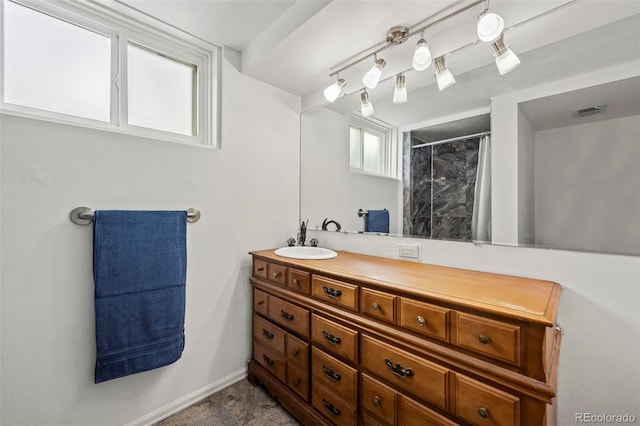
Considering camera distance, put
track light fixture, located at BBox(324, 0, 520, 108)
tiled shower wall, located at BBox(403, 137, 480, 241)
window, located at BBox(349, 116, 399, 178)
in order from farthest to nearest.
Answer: window, located at BBox(349, 116, 399, 178), tiled shower wall, located at BBox(403, 137, 480, 241), track light fixture, located at BBox(324, 0, 520, 108)

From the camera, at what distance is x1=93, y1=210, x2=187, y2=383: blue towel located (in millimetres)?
1355

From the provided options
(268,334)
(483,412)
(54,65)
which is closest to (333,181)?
(268,334)

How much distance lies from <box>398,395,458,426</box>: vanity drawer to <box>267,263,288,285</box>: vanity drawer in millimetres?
857

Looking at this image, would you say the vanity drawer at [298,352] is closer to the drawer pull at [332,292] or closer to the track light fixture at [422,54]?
the drawer pull at [332,292]

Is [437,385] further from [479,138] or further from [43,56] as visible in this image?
[43,56]

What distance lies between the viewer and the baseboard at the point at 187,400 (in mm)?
1535

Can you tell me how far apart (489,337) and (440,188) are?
899 millimetres

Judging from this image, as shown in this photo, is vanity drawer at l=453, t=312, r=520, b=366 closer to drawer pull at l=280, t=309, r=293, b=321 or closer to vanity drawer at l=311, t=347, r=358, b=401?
vanity drawer at l=311, t=347, r=358, b=401

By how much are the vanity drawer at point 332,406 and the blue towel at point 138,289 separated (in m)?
0.84

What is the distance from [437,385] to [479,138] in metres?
1.19

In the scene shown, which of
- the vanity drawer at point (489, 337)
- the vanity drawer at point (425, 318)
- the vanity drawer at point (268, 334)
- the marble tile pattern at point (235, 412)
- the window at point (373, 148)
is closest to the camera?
the vanity drawer at point (489, 337)

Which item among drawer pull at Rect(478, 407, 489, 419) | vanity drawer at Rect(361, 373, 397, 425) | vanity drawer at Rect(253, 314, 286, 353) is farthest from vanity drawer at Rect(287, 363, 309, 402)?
drawer pull at Rect(478, 407, 489, 419)

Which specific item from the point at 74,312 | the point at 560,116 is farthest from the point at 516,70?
the point at 74,312

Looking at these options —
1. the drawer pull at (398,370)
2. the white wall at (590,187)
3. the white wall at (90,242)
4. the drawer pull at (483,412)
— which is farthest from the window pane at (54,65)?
the white wall at (590,187)
